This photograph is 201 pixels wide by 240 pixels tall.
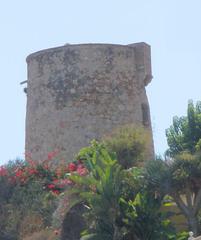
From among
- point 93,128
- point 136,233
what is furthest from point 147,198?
point 93,128

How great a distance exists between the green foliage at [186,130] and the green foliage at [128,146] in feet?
7.04

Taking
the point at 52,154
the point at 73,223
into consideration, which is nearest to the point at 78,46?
the point at 52,154

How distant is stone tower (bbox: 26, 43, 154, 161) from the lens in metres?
24.9

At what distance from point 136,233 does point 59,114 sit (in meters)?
8.87

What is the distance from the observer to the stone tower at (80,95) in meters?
24.9

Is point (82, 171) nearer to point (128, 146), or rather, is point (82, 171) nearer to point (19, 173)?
point (128, 146)

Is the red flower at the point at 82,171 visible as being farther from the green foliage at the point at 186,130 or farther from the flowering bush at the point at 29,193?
the green foliage at the point at 186,130

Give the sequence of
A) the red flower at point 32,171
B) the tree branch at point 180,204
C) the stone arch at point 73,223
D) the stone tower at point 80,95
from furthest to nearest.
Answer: the stone tower at point 80,95 → the red flower at point 32,171 → the stone arch at point 73,223 → the tree branch at point 180,204

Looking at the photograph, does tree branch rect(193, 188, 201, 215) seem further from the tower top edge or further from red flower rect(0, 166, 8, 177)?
the tower top edge

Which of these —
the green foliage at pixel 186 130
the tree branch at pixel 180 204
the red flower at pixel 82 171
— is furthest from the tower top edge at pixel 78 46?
the tree branch at pixel 180 204

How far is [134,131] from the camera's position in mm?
21125

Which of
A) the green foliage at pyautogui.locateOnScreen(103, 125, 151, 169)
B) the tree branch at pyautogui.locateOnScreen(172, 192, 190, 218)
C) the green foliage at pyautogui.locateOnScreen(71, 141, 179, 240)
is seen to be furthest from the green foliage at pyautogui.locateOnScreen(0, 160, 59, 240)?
the tree branch at pyautogui.locateOnScreen(172, 192, 190, 218)

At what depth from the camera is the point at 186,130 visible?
2353 centimetres

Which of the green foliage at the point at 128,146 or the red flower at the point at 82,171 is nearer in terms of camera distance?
the red flower at the point at 82,171
